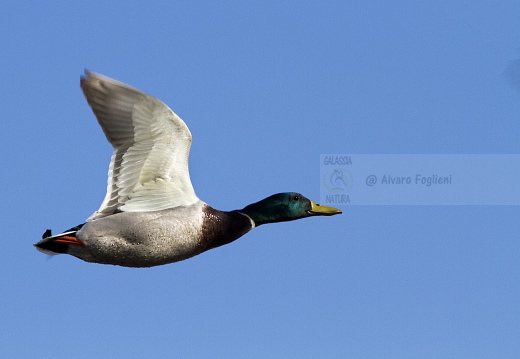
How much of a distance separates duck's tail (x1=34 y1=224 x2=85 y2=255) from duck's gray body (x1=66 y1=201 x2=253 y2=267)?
0.18 feet

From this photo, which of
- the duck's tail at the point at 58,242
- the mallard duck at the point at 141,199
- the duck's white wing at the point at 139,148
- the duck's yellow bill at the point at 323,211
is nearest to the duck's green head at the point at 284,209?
the duck's yellow bill at the point at 323,211

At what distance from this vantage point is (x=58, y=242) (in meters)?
16.1

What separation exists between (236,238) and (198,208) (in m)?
0.79

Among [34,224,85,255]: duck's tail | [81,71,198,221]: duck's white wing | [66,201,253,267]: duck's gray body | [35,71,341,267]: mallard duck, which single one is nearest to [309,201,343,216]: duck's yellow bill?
[35,71,341,267]: mallard duck

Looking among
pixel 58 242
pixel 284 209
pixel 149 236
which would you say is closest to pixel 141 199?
pixel 149 236

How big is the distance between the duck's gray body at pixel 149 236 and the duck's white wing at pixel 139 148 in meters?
0.19

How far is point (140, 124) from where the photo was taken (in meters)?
16.3

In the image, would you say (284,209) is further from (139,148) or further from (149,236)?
(139,148)

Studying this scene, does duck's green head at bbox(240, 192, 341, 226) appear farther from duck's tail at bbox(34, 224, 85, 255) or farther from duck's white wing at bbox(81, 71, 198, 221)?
duck's tail at bbox(34, 224, 85, 255)

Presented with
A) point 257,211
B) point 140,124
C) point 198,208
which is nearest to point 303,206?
point 257,211

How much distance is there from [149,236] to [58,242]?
1.18 m

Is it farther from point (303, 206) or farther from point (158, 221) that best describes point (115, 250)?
point (303, 206)

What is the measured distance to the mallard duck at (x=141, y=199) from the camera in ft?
53.0

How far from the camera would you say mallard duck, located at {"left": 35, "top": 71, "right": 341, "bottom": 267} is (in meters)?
16.1
